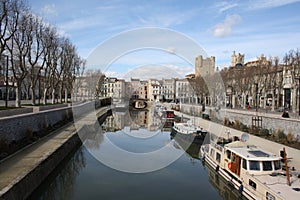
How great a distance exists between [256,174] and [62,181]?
10201mm

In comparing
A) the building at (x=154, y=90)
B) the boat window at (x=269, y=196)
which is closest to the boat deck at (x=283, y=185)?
the boat window at (x=269, y=196)

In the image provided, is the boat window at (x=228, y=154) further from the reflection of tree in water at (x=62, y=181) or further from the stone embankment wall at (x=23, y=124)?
the stone embankment wall at (x=23, y=124)

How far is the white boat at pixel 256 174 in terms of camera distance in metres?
10.6

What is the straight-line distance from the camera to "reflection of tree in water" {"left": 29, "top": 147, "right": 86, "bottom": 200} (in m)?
13.4

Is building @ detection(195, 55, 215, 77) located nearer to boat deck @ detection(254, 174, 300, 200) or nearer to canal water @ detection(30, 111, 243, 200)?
canal water @ detection(30, 111, 243, 200)

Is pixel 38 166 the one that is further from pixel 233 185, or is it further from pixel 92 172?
pixel 233 185

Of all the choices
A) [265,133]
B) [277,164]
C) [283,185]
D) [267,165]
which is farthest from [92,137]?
[283,185]

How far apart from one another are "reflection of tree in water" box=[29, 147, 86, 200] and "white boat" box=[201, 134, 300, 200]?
8.21m

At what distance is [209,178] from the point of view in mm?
16484

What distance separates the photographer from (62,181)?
1559 centimetres

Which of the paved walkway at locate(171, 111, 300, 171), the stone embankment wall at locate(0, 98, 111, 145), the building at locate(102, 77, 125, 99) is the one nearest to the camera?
the paved walkway at locate(171, 111, 300, 171)

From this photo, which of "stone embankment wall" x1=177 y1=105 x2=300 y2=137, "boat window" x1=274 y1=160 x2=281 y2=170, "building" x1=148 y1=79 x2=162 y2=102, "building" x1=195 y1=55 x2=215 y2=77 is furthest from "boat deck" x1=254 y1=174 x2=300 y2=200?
"building" x1=148 y1=79 x2=162 y2=102

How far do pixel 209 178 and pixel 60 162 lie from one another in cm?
944

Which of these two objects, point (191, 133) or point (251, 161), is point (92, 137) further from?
point (251, 161)
